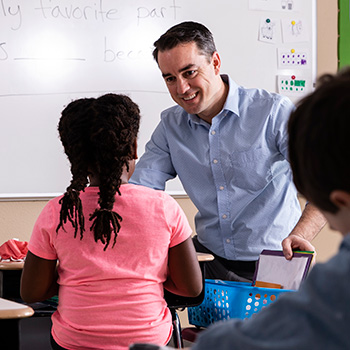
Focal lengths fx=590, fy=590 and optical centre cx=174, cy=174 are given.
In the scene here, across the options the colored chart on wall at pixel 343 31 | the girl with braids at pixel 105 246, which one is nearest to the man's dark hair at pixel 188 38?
the girl with braids at pixel 105 246

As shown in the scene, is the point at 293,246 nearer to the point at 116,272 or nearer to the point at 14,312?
the point at 116,272

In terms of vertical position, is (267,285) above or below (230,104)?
below

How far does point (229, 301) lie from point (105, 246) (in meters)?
0.44

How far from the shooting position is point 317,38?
349cm

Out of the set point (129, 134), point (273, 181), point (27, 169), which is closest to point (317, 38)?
point (273, 181)

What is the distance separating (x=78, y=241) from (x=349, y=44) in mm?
2655

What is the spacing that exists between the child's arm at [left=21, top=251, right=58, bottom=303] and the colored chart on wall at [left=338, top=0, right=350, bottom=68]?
2.59 metres

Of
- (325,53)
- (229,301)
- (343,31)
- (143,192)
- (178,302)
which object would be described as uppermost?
(343,31)

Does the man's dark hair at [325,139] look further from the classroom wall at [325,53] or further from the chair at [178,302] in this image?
the classroom wall at [325,53]

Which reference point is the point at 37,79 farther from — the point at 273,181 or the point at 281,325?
the point at 281,325

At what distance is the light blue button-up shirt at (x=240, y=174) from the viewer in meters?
2.16

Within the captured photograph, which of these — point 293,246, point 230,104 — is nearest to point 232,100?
point 230,104

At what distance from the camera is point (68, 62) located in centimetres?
307

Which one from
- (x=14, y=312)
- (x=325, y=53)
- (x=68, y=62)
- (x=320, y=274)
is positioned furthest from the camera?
(x=325, y=53)
